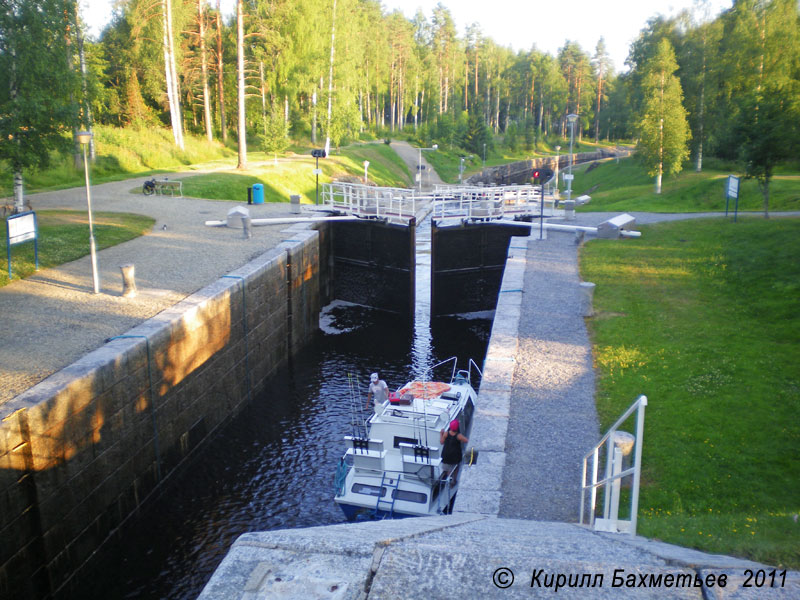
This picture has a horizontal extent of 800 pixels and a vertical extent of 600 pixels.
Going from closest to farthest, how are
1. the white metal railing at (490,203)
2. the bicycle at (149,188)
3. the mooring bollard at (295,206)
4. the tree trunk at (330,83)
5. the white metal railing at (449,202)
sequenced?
the white metal railing at (449,202)
the white metal railing at (490,203)
the mooring bollard at (295,206)
the bicycle at (149,188)
the tree trunk at (330,83)

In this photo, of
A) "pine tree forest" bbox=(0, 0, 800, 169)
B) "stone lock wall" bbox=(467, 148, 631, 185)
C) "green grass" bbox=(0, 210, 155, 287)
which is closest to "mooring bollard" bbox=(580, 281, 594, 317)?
"pine tree forest" bbox=(0, 0, 800, 169)

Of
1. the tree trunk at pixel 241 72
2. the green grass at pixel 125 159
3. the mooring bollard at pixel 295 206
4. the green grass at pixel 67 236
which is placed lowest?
the green grass at pixel 67 236

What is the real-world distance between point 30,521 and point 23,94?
13.1m

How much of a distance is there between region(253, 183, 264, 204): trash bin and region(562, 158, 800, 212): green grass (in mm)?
16767

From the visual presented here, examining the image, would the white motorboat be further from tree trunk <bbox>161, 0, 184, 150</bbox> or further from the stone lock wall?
the stone lock wall

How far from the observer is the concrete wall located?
8172 mm

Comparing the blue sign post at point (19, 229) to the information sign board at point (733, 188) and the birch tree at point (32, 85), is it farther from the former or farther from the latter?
the information sign board at point (733, 188)

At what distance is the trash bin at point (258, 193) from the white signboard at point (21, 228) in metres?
13.3

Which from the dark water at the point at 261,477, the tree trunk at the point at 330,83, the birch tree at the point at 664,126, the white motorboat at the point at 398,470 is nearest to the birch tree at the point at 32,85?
the dark water at the point at 261,477

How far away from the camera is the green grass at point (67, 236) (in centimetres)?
A: 1552

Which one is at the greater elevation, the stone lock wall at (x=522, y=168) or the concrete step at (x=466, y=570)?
the stone lock wall at (x=522, y=168)

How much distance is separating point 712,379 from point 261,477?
7.94 metres

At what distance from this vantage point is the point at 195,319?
12.9 metres

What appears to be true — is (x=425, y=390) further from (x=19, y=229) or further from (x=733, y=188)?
(x=733, y=188)
